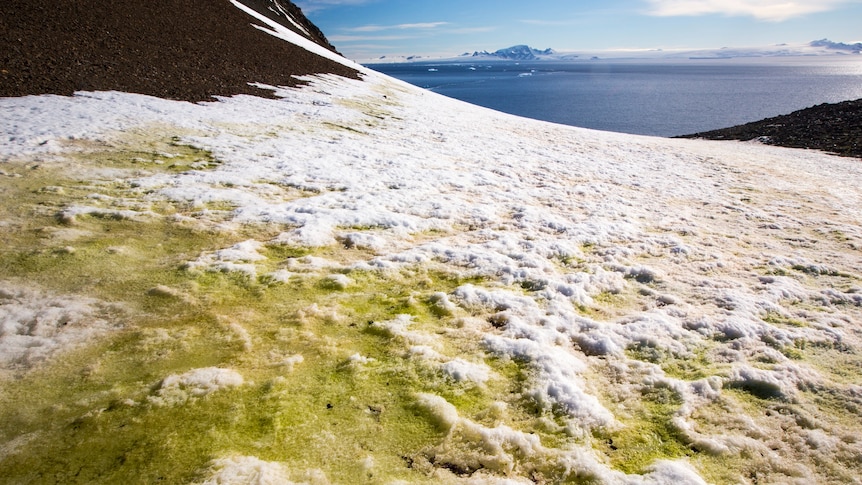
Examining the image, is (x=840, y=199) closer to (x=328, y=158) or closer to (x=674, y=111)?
(x=328, y=158)

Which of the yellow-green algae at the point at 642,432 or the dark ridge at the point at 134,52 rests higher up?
the dark ridge at the point at 134,52

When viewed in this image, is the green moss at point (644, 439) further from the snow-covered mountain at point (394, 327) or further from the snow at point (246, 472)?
the snow at point (246, 472)

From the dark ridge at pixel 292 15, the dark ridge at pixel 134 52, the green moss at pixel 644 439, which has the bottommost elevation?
the green moss at pixel 644 439

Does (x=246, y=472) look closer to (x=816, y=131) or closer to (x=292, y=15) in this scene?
(x=816, y=131)

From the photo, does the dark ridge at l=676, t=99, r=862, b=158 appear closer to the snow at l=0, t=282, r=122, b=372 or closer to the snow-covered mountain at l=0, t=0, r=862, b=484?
the snow-covered mountain at l=0, t=0, r=862, b=484

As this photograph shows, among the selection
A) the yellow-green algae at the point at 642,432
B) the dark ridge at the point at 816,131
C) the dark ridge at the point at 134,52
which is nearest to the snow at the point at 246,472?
the yellow-green algae at the point at 642,432

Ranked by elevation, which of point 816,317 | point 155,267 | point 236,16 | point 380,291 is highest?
point 236,16

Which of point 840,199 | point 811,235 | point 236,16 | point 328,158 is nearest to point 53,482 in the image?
point 328,158
